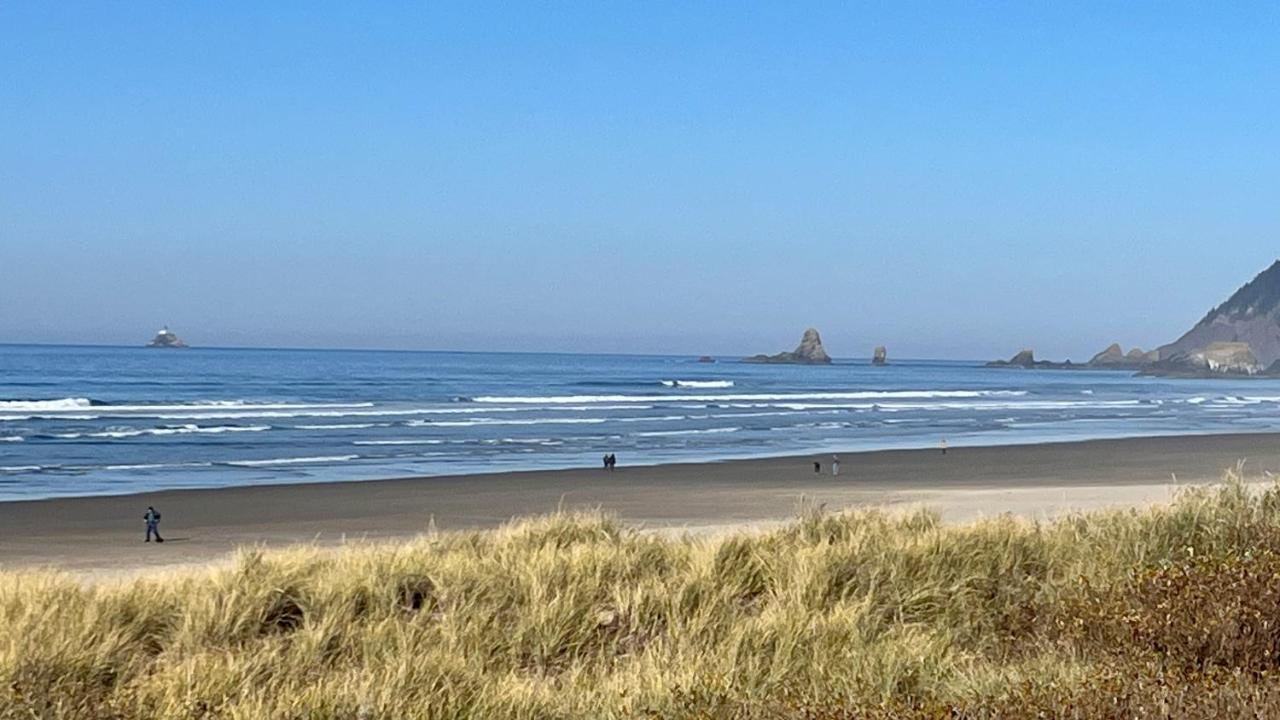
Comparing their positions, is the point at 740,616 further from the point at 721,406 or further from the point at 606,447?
the point at 721,406

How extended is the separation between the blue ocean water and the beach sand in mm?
3046

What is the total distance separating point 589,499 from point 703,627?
735 inches

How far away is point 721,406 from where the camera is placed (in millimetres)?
68938

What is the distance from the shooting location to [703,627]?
25.8 feet

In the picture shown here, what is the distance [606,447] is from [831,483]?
41.0ft

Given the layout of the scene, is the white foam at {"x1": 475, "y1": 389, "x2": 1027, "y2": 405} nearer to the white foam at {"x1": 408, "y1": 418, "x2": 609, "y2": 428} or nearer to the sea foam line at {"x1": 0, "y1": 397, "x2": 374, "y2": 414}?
the sea foam line at {"x1": 0, "y1": 397, "x2": 374, "y2": 414}

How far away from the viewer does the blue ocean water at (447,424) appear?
111 ft

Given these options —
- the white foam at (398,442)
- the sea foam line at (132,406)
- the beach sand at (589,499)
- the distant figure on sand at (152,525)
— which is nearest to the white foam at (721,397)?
the sea foam line at (132,406)

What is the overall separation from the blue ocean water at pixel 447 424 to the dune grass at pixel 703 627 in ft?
64.7

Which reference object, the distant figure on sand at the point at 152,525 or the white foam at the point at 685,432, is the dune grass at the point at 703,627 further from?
the white foam at the point at 685,432

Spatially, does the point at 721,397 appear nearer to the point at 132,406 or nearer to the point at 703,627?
the point at 132,406

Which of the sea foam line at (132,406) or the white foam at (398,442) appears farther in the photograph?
the sea foam line at (132,406)

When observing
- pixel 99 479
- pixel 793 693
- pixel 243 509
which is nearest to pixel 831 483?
pixel 243 509

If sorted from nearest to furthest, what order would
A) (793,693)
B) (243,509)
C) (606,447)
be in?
1. (793,693)
2. (243,509)
3. (606,447)
